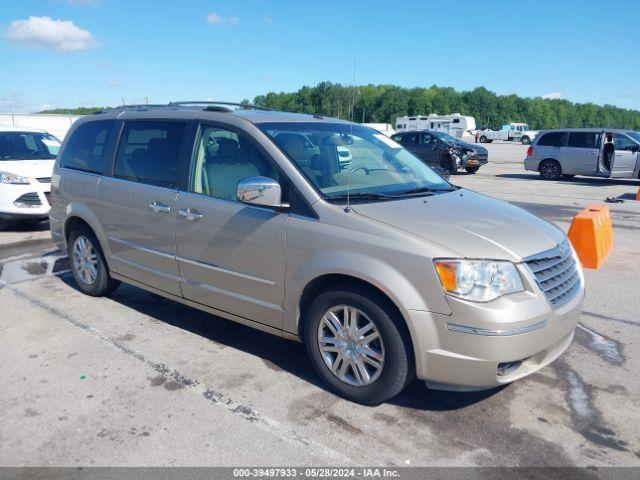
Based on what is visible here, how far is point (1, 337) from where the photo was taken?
4.61 meters

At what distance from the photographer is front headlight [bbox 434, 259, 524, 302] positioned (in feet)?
10.1

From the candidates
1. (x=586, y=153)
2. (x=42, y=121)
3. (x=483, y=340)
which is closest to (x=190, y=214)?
(x=483, y=340)

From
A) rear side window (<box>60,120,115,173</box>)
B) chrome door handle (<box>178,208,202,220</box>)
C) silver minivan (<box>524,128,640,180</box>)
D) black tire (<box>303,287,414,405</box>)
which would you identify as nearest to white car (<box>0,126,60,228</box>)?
rear side window (<box>60,120,115,173</box>)

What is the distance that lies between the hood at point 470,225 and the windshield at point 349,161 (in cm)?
29

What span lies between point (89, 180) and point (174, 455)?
326 centimetres

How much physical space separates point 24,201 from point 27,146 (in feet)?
5.20

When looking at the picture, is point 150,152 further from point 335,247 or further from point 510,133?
point 510,133

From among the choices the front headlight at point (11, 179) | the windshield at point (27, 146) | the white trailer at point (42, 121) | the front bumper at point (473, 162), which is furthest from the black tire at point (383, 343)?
the white trailer at point (42, 121)

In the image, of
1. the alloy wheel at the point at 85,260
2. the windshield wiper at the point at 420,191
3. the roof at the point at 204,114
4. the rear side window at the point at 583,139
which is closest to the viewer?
the windshield wiper at the point at 420,191

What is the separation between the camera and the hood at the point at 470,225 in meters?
3.21

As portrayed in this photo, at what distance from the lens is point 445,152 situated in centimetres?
2059

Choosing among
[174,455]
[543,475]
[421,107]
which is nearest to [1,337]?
[174,455]

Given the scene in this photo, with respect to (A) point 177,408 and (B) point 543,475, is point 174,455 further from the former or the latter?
(B) point 543,475

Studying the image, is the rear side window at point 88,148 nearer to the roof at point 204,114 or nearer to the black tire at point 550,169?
the roof at point 204,114
